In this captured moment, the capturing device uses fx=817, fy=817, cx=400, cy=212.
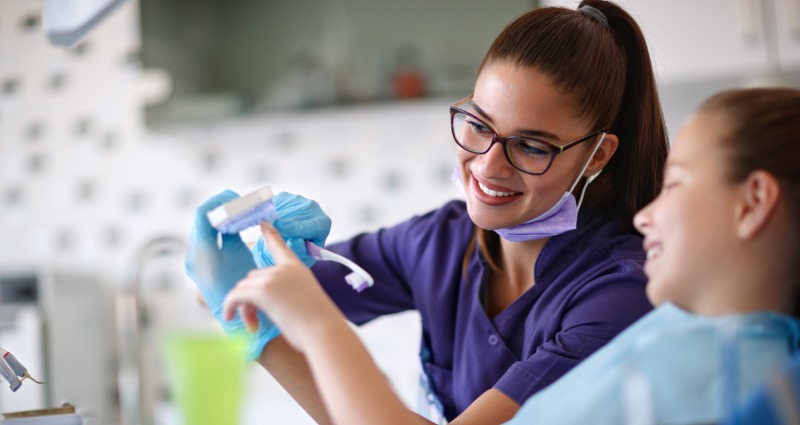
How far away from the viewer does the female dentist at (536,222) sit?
1.11 meters

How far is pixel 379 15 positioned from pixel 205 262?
2.11 meters

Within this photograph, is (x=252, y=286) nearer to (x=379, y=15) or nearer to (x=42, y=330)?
(x=379, y=15)

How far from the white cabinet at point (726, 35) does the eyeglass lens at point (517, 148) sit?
4.97ft

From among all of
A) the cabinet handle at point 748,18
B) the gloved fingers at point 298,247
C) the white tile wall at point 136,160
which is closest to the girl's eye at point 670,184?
the gloved fingers at point 298,247

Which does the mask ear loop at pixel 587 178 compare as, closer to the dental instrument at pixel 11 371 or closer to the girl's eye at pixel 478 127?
the girl's eye at pixel 478 127

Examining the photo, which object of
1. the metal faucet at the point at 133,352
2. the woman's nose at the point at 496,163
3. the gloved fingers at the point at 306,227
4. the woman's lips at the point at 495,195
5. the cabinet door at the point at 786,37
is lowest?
the metal faucet at the point at 133,352

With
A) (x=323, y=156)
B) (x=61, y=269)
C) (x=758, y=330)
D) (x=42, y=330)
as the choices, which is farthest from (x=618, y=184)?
(x=61, y=269)

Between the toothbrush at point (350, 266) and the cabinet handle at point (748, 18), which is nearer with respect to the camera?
the toothbrush at point (350, 266)

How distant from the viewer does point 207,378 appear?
3.10 ft

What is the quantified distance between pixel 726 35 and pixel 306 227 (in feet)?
6.45

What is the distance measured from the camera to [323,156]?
130 inches

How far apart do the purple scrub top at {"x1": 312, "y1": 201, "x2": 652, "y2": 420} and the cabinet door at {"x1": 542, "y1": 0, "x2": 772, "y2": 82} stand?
1.39m

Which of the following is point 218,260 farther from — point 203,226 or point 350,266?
point 350,266

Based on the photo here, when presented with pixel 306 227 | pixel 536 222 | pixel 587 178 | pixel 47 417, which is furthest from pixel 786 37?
pixel 47 417
